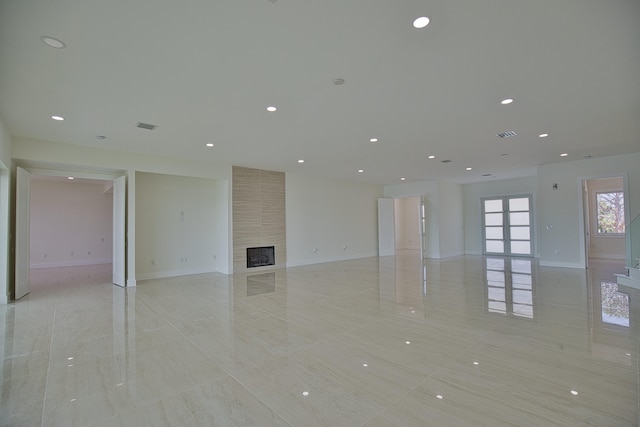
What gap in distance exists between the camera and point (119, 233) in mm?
6410

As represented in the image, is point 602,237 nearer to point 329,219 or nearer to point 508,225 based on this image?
point 508,225

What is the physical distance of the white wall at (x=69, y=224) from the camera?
9.74 meters

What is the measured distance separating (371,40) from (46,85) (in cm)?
352

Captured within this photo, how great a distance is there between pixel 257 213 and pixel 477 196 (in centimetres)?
861

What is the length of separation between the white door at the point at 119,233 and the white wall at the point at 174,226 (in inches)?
18.2

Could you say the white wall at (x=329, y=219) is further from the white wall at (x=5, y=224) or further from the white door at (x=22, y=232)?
the white wall at (x=5, y=224)

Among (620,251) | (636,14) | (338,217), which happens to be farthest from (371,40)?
(620,251)

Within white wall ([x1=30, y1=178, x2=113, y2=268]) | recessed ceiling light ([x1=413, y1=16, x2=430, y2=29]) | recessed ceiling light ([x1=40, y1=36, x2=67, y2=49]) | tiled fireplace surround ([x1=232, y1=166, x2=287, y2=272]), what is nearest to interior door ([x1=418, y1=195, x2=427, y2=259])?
tiled fireplace surround ([x1=232, y1=166, x2=287, y2=272])

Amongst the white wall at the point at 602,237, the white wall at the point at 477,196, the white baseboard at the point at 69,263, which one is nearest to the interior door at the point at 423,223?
the white wall at the point at 477,196

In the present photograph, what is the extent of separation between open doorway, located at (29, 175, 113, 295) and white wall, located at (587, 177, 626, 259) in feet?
51.3

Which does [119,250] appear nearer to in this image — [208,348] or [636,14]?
[208,348]

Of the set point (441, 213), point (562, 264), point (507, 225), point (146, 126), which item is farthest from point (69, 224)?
point (507, 225)

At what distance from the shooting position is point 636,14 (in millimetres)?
2312

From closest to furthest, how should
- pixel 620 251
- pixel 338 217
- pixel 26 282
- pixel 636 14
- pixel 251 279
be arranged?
pixel 636 14, pixel 26 282, pixel 251 279, pixel 620 251, pixel 338 217
